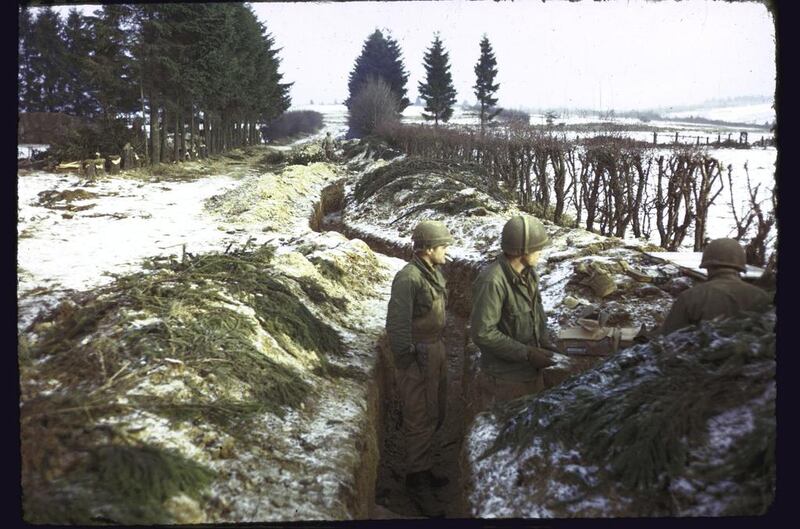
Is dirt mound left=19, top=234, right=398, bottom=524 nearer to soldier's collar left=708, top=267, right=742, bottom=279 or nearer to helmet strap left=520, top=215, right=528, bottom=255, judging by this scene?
helmet strap left=520, top=215, right=528, bottom=255

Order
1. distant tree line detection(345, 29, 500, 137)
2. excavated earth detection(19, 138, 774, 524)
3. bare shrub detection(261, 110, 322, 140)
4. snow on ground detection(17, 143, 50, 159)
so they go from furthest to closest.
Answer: bare shrub detection(261, 110, 322, 140), distant tree line detection(345, 29, 500, 137), snow on ground detection(17, 143, 50, 159), excavated earth detection(19, 138, 774, 524)

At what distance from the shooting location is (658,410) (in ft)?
9.52

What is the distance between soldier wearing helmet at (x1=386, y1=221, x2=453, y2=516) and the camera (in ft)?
16.7

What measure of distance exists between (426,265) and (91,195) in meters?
7.96

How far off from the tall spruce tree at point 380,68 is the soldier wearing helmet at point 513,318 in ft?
42.8

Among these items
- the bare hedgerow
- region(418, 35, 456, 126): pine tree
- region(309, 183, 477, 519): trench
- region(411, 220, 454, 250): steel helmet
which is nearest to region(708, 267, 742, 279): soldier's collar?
region(309, 183, 477, 519): trench

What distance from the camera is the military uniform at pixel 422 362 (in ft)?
17.1

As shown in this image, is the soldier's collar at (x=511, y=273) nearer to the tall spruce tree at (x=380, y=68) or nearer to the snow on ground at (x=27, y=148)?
the snow on ground at (x=27, y=148)

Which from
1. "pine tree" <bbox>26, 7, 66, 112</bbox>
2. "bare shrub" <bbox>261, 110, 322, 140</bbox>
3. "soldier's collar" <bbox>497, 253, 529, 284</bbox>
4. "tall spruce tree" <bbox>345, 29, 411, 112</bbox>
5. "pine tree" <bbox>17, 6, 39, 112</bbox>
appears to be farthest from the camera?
"bare shrub" <bbox>261, 110, 322, 140</bbox>

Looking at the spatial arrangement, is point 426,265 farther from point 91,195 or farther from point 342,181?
point 342,181

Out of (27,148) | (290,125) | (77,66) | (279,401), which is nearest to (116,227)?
(27,148)

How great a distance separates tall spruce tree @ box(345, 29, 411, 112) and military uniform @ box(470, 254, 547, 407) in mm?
13117

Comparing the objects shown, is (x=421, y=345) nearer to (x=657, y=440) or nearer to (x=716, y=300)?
(x=716, y=300)

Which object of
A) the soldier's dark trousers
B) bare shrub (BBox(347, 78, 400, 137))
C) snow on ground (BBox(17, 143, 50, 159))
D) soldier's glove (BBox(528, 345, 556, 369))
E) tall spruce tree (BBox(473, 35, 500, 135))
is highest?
bare shrub (BBox(347, 78, 400, 137))
